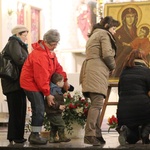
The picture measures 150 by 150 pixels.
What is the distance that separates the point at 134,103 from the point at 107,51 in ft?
2.53

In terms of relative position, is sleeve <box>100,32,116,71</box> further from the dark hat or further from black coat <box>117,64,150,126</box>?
the dark hat

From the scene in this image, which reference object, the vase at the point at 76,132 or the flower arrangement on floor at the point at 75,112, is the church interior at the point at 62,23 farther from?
the flower arrangement on floor at the point at 75,112

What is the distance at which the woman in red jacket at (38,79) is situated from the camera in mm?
7297

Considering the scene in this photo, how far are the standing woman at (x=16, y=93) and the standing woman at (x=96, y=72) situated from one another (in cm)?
92

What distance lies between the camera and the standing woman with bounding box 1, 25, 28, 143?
25.1 ft

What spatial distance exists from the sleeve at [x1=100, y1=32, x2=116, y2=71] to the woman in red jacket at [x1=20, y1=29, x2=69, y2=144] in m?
0.64

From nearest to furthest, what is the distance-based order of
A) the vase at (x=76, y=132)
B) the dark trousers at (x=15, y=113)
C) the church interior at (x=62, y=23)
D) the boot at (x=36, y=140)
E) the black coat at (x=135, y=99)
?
the black coat at (x=135, y=99) < the boot at (x=36, y=140) < the dark trousers at (x=15, y=113) < the vase at (x=76, y=132) < the church interior at (x=62, y=23)

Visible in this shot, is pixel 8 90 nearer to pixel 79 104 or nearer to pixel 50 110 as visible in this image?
pixel 50 110

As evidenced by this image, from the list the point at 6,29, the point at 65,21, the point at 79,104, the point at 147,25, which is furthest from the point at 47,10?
the point at 79,104

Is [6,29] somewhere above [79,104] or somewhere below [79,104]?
above

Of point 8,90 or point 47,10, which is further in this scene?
point 47,10

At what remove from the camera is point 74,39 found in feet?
60.4

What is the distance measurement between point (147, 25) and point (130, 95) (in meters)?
3.44

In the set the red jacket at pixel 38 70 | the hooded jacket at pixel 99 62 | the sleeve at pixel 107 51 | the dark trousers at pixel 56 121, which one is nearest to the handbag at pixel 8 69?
the red jacket at pixel 38 70
